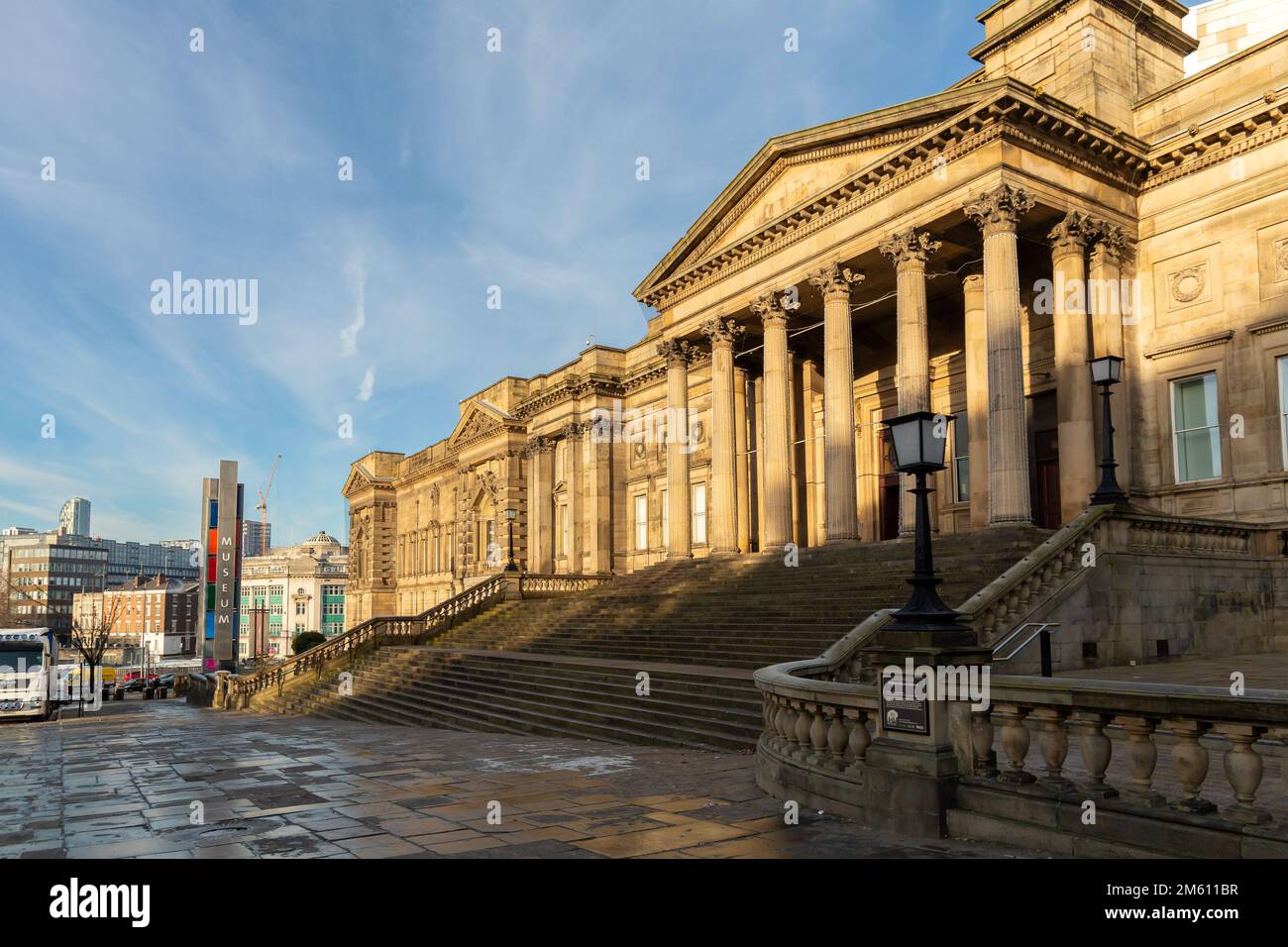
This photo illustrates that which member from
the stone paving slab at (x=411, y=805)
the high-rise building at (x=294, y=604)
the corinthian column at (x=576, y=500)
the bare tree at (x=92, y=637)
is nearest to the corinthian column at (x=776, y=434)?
the stone paving slab at (x=411, y=805)

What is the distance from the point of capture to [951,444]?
29875 mm

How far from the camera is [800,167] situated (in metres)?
29.2

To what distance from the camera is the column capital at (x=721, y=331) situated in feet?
106

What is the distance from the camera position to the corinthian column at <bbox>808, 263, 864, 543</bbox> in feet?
87.5

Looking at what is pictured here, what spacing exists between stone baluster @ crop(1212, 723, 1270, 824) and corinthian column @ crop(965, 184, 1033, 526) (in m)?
17.0

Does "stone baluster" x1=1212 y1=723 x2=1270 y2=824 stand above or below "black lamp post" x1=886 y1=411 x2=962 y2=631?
below

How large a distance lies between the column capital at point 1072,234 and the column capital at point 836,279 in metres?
5.42

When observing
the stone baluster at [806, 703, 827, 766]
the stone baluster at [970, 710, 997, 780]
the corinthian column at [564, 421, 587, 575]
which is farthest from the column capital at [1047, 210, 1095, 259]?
the corinthian column at [564, 421, 587, 575]

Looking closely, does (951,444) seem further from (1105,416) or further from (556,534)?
(556,534)

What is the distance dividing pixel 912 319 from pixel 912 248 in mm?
1931

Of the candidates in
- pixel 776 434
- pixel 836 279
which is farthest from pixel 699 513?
pixel 836 279

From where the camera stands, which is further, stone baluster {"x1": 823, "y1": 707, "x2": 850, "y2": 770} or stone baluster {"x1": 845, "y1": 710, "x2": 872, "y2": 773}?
stone baluster {"x1": 823, "y1": 707, "x2": 850, "y2": 770}

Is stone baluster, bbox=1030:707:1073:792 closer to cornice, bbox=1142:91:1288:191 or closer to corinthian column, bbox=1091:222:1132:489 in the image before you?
corinthian column, bbox=1091:222:1132:489
